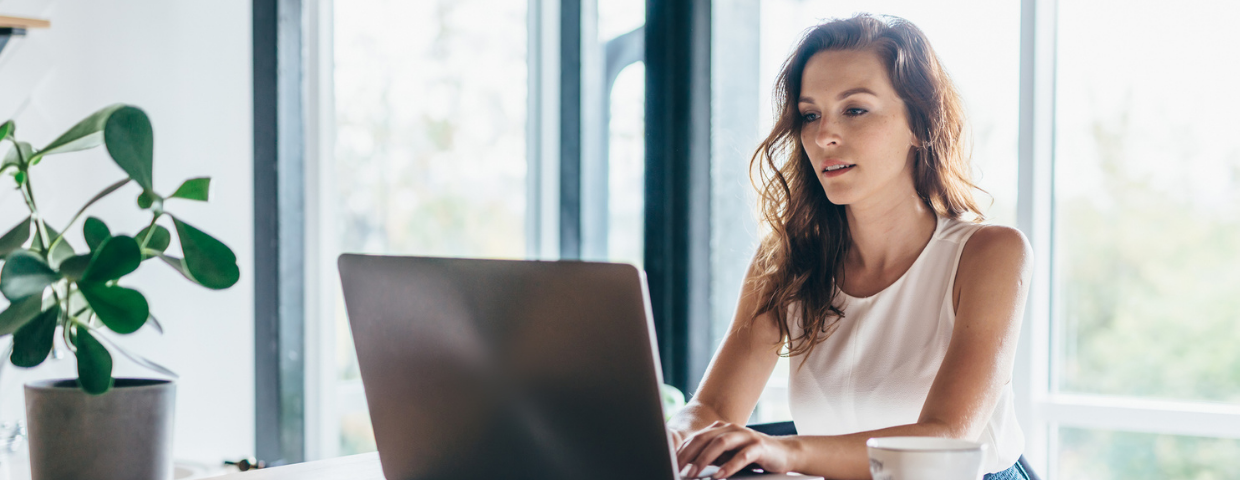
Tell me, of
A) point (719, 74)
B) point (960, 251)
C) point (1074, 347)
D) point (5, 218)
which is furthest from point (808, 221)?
point (5, 218)

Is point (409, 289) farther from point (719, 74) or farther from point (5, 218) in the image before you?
point (719, 74)

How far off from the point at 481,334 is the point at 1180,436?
204 centimetres

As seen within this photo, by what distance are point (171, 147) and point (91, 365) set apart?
1149 mm

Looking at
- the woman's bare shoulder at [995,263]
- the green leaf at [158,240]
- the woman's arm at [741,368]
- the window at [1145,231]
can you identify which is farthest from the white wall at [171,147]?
the window at [1145,231]

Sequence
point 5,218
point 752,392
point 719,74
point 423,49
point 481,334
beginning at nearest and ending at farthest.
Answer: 1. point 481,334
2. point 752,392
3. point 5,218
4. point 719,74
5. point 423,49

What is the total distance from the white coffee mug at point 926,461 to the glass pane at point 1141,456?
71.8 inches

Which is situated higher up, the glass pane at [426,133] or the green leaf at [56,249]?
the glass pane at [426,133]

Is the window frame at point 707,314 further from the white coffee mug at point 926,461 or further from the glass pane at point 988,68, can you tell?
the white coffee mug at point 926,461

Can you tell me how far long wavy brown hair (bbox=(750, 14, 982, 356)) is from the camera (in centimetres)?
144

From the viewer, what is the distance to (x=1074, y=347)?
88.5 inches

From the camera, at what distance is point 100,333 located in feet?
3.76

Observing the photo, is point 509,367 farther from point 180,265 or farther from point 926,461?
point 180,265

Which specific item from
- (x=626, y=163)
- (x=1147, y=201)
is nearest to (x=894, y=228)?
(x=1147, y=201)

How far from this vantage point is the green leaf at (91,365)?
109 cm
